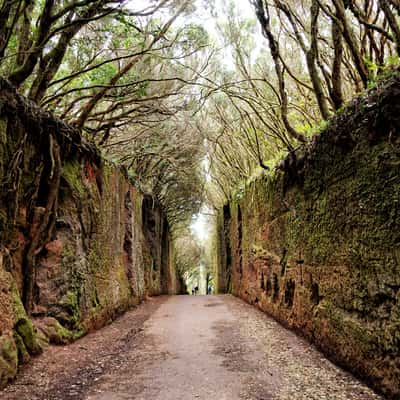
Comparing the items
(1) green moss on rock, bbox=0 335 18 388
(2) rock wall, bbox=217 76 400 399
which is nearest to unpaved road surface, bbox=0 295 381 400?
(1) green moss on rock, bbox=0 335 18 388

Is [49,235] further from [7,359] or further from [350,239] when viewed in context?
[350,239]

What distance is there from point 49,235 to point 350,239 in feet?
13.5

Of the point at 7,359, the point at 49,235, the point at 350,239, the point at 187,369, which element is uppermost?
the point at 49,235

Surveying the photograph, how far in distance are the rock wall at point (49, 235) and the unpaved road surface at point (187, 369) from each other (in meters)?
0.35

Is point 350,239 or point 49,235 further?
point 49,235

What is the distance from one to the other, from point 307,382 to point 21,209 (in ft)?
13.0

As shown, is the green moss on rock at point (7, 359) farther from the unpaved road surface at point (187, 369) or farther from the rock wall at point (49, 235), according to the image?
the unpaved road surface at point (187, 369)

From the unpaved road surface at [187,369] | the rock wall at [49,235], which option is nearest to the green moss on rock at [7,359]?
the rock wall at [49,235]

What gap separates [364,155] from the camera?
3795mm

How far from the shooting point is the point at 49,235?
5.63m

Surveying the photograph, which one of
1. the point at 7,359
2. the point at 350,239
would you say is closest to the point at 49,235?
the point at 7,359

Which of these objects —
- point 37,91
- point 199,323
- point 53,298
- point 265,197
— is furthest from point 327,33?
point 53,298

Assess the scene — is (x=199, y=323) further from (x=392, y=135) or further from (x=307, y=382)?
(x=392, y=135)

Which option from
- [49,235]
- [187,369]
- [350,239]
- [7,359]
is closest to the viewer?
[7,359]
